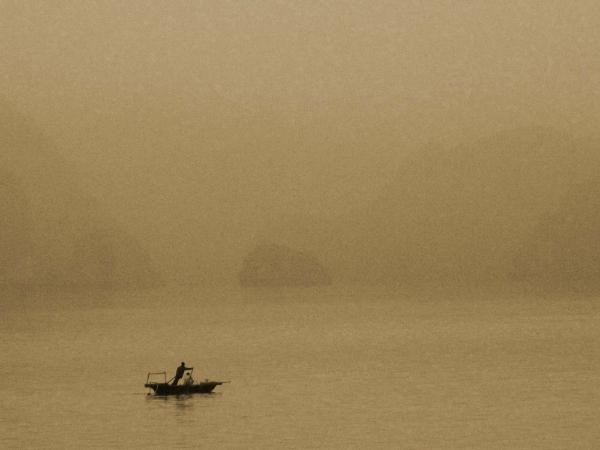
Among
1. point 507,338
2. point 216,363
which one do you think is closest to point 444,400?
point 216,363

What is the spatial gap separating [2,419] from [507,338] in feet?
241

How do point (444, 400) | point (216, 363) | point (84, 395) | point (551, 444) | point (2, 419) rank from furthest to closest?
1. point (216, 363)
2. point (84, 395)
3. point (444, 400)
4. point (2, 419)
5. point (551, 444)

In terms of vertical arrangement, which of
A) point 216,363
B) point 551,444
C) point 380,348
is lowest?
point 551,444

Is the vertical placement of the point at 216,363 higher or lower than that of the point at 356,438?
higher

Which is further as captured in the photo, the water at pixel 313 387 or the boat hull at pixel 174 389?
the boat hull at pixel 174 389

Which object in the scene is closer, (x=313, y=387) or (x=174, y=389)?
(x=174, y=389)

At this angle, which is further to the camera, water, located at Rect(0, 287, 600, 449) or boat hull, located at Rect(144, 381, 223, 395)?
boat hull, located at Rect(144, 381, 223, 395)

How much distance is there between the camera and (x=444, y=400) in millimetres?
71000

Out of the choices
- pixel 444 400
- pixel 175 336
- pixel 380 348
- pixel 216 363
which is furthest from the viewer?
pixel 175 336

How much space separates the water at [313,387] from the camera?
58781mm

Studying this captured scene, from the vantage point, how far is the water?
58.8m

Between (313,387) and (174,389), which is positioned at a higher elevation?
(313,387)

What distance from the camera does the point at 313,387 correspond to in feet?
263

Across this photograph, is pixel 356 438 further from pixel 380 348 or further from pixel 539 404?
pixel 380 348
